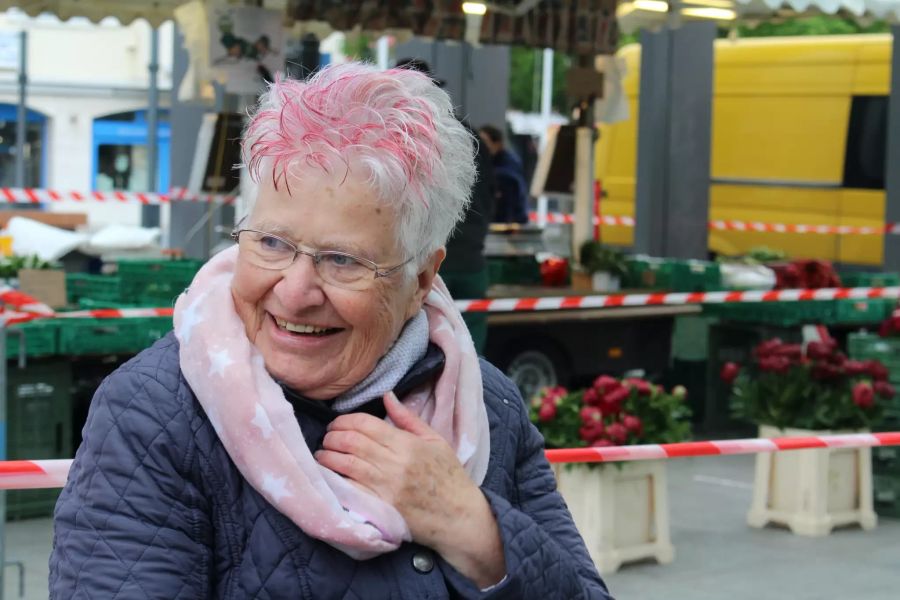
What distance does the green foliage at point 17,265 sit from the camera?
8633 mm

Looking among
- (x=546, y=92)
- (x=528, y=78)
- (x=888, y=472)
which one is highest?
(x=528, y=78)

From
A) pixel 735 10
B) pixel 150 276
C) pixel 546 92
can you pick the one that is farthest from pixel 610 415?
pixel 546 92

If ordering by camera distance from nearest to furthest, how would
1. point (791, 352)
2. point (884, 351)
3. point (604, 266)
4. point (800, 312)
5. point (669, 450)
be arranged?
point (669, 450), point (791, 352), point (884, 351), point (800, 312), point (604, 266)

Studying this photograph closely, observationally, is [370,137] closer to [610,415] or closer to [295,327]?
[295,327]

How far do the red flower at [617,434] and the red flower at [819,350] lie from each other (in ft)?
5.67

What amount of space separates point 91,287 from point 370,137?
7.86 meters

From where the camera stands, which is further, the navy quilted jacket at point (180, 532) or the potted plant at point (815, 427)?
the potted plant at point (815, 427)

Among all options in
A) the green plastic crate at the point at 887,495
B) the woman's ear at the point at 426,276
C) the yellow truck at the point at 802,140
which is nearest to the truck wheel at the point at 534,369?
the green plastic crate at the point at 887,495

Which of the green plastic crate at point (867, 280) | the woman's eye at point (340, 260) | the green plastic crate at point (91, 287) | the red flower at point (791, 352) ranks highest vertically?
the woman's eye at point (340, 260)

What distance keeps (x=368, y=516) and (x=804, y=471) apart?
571 centimetres

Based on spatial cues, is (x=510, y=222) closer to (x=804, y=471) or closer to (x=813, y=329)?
(x=813, y=329)

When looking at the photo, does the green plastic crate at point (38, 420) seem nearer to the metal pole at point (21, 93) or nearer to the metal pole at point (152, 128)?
the metal pole at point (21, 93)

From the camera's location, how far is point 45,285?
336 inches

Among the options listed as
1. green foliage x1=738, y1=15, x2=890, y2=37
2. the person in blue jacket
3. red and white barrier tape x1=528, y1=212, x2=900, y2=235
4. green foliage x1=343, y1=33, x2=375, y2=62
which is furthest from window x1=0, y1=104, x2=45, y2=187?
the person in blue jacket
